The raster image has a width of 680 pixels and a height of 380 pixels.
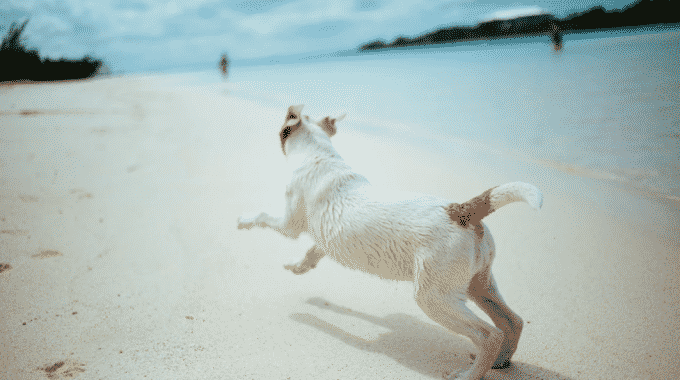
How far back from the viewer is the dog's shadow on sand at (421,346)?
225 cm

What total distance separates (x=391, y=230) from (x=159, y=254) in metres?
2.54

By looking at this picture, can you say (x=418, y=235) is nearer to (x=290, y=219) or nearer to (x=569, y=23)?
(x=290, y=219)

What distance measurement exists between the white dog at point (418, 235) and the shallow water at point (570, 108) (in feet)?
2.87

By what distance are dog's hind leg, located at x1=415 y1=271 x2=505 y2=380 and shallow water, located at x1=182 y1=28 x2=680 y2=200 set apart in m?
1.64

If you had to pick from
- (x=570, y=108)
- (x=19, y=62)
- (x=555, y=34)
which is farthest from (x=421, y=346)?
(x=19, y=62)

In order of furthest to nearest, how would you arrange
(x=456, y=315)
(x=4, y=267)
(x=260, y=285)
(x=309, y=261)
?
1. (x=260, y=285)
2. (x=4, y=267)
3. (x=309, y=261)
4. (x=456, y=315)

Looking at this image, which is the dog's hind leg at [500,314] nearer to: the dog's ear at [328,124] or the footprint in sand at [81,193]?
the dog's ear at [328,124]

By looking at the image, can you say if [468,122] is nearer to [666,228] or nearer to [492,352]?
[666,228]

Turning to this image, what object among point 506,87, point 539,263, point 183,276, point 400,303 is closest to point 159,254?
point 183,276

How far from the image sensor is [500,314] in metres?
2.22

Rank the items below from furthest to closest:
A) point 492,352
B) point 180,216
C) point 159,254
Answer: point 180,216 → point 159,254 → point 492,352

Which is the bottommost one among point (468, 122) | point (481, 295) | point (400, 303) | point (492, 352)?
point (400, 303)

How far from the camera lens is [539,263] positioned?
3.37m

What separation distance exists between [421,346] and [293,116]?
189cm
